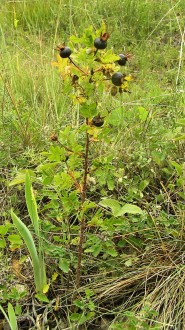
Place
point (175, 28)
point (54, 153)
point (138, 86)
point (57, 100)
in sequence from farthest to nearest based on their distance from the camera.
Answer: point (175, 28) → point (138, 86) → point (57, 100) → point (54, 153)

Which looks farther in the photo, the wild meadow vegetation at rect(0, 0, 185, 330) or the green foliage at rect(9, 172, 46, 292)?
the green foliage at rect(9, 172, 46, 292)

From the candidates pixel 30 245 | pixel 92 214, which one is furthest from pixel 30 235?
pixel 92 214

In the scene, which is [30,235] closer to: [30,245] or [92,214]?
[30,245]

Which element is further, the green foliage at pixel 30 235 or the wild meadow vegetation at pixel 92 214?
the green foliage at pixel 30 235

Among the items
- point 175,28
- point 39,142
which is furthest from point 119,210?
point 175,28

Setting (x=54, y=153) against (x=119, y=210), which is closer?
(x=54, y=153)

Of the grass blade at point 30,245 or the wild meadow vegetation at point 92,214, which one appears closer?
the wild meadow vegetation at point 92,214

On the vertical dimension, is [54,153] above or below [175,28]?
above

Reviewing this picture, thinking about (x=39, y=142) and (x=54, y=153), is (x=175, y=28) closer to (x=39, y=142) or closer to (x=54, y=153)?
(x=39, y=142)

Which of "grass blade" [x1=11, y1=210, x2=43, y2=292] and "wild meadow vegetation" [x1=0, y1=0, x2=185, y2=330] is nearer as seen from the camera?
"wild meadow vegetation" [x1=0, y1=0, x2=185, y2=330]

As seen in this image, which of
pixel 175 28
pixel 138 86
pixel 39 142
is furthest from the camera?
pixel 175 28

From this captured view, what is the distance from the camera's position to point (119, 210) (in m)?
1.53

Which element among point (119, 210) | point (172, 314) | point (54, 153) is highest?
point (54, 153)

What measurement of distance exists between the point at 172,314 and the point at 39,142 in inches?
40.1
